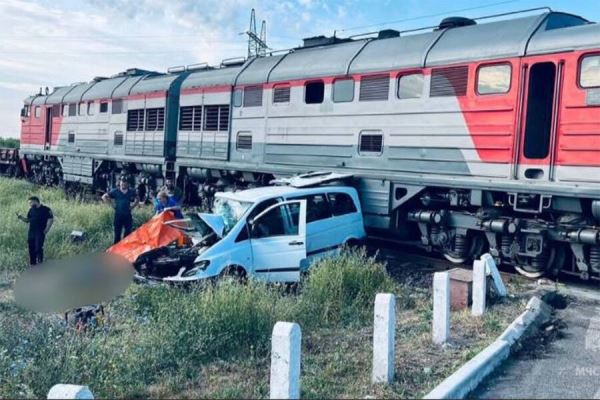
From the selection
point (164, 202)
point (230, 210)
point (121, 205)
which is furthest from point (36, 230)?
point (230, 210)

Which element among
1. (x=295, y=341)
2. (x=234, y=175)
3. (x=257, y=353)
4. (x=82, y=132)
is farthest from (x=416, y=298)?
(x=82, y=132)

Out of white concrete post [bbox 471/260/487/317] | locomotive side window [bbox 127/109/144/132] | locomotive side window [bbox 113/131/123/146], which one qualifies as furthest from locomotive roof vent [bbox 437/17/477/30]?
locomotive side window [bbox 113/131/123/146]

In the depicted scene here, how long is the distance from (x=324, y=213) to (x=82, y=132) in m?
16.6

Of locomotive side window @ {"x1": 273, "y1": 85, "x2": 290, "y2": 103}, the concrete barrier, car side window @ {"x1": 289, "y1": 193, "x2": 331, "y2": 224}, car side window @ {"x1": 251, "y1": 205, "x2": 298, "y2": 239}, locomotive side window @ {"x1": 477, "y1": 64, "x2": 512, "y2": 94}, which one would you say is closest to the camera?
the concrete barrier

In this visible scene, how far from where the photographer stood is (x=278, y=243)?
9.84 metres

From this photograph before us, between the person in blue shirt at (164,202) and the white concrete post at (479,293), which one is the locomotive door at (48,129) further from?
the white concrete post at (479,293)

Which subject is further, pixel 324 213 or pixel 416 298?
pixel 324 213

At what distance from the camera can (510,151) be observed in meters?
10.2

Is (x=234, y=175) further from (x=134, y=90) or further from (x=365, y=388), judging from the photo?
(x=365, y=388)

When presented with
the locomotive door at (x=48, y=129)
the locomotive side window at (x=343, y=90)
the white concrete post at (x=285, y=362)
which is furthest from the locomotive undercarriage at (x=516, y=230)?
the locomotive door at (x=48, y=129)

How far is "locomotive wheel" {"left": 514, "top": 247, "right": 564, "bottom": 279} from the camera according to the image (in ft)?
33.3

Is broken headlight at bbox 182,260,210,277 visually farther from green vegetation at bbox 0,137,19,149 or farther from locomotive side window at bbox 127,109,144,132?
green vegetation at bbox 0,137,19,149

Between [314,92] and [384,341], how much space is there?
8894mm

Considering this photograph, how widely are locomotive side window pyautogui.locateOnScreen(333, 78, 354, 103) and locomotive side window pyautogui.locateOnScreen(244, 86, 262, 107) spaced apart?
8.90 feet
